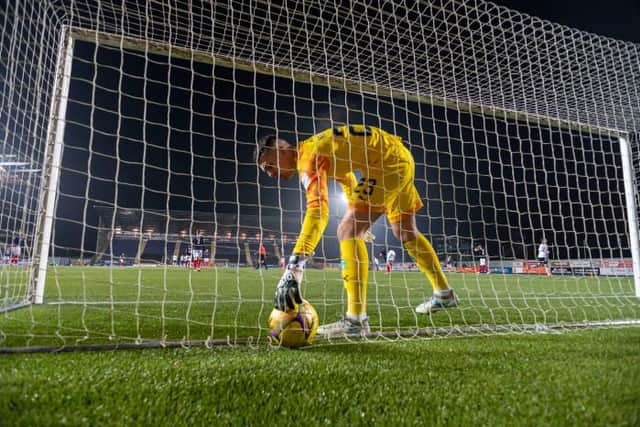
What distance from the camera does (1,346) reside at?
1810 mm

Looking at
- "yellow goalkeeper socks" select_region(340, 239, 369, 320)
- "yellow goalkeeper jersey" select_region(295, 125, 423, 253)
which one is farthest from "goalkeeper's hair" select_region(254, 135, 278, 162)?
"yellow goalkeeper socks" select_region(340, 239, 369, 320)

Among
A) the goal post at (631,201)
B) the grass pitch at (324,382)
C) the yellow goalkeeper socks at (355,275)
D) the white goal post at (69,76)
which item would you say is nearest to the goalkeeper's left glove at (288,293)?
the grass pitch at (324,382)

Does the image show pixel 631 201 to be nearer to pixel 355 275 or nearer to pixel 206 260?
pixel 355 275

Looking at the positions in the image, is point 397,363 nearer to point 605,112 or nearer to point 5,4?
point 5,4

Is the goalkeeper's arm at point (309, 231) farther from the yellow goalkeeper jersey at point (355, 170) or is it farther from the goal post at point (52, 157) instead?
the goal post at point (52, 157)

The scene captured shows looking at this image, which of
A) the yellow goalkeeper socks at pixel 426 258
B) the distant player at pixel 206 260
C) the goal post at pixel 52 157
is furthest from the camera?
the distant player at pixel 206 260

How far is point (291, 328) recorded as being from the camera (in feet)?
6.64

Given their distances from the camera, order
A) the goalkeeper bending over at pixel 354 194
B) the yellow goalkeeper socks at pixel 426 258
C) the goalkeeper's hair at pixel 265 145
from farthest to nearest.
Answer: the yellow goalkeeper socks at pixel 426 258, the goalkeeper's hair at pixel 265 145, the goalkeeper bending over at pixel 354 194

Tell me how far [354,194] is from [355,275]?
62 centimetres

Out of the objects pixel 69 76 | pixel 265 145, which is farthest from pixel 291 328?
pixel 69 76

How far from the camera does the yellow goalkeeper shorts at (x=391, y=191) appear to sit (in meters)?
2.80

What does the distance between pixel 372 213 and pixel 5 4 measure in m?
2.61

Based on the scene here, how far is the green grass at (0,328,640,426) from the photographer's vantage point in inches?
43.2

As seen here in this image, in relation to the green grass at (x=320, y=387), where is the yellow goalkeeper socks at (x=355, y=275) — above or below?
above
